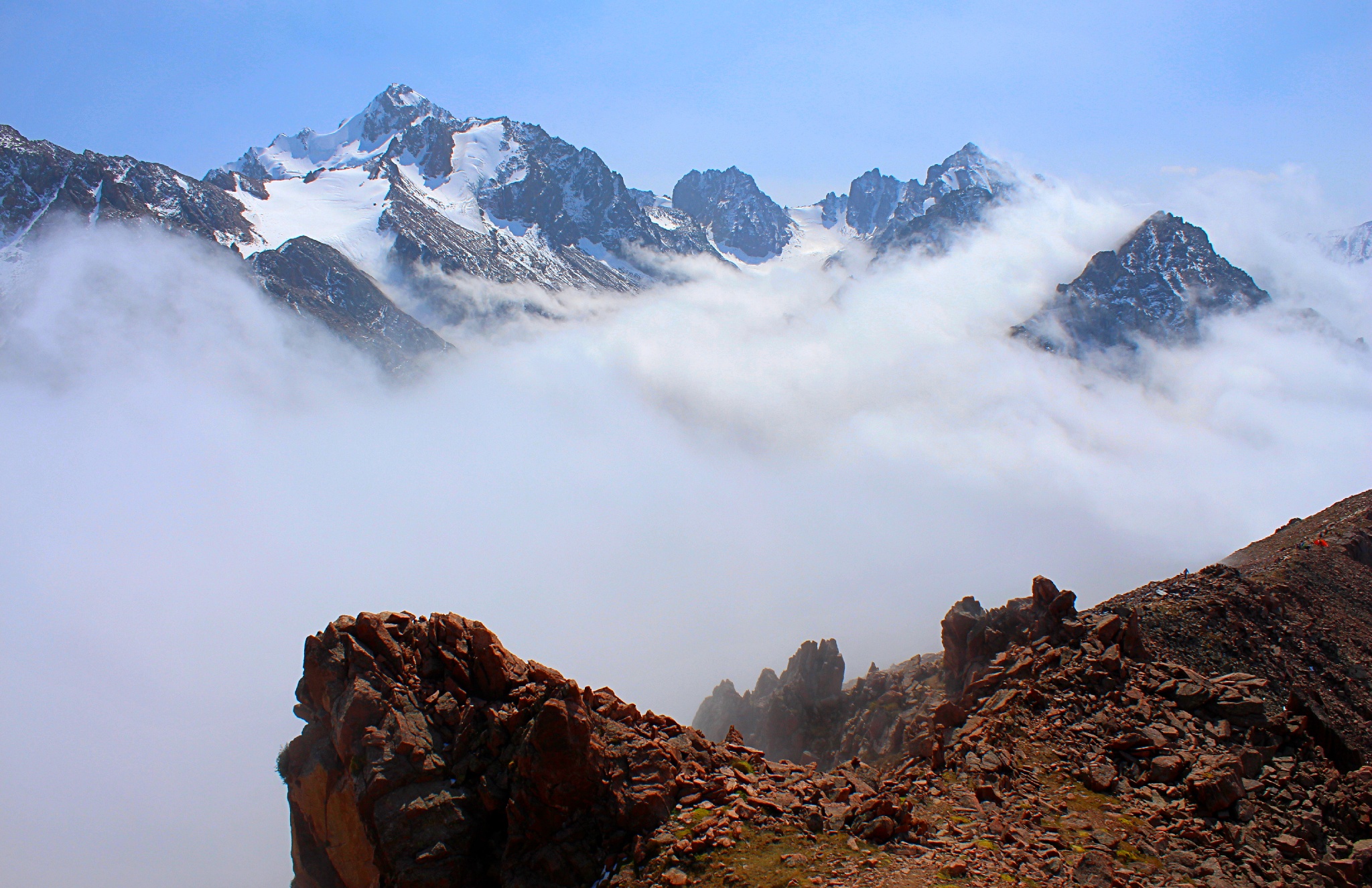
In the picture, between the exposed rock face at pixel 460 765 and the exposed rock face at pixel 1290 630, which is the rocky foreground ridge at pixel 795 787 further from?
the exposed rock face at pixel 1290 630

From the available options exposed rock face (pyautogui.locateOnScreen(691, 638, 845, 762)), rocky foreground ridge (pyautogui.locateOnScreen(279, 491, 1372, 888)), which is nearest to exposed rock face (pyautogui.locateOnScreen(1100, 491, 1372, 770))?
rocky foreground ridge (pyautogui.locateOnScreen(279, 491, 1372, 888))

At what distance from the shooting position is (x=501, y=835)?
871 inches

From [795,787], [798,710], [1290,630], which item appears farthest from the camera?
[798,710]

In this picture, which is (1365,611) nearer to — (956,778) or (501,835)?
(956,778)

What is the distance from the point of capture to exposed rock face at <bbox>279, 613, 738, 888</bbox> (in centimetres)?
2139

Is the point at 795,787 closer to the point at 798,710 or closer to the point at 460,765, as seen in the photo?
the point at 460,765

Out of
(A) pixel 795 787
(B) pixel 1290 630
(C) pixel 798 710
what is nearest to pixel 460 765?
(A) pixel 795 787

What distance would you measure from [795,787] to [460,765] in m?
10.8

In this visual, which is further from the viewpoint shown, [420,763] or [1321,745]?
[1321,745]

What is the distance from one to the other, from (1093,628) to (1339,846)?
11.8 meters

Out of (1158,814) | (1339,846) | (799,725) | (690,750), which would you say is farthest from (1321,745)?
(799,725)

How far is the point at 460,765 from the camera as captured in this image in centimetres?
2306

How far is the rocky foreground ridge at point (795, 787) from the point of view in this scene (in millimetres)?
19438

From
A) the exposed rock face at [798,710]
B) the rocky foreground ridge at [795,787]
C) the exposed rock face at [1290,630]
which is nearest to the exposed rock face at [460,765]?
the rocky foreground ridge at [795,787]
